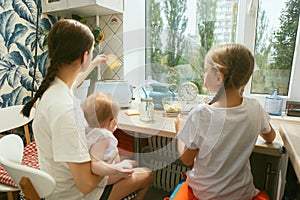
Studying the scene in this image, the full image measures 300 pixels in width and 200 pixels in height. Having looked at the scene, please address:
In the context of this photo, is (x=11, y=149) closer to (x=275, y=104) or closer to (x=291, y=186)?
(x=291, y=186)

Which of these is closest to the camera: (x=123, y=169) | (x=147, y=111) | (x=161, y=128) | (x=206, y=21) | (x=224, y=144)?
(x=224, y=144)

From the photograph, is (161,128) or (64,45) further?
(161,128)

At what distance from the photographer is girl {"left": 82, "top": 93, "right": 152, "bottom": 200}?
85cm

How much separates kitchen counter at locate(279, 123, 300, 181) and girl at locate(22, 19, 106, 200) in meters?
0.67

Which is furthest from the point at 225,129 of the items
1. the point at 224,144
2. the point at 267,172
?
the point at 267,172

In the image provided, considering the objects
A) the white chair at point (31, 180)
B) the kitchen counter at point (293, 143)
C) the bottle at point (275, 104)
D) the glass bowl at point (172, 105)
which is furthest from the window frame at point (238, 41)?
the white chair at point (31, 180)

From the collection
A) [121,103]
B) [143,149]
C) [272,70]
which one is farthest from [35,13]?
[272,70]

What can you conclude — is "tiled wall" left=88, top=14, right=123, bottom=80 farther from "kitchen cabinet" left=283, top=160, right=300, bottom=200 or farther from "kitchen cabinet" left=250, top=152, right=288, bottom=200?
"kitchen cabinet" left=283, top=160, right=300, bottom=200

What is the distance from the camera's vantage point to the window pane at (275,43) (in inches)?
53.9

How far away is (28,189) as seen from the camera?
2.23 feet

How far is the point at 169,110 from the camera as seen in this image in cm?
131

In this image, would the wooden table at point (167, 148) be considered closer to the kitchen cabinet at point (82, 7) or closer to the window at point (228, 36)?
the window at point (228, 36)

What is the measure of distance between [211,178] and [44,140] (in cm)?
67

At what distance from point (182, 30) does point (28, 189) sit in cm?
145
